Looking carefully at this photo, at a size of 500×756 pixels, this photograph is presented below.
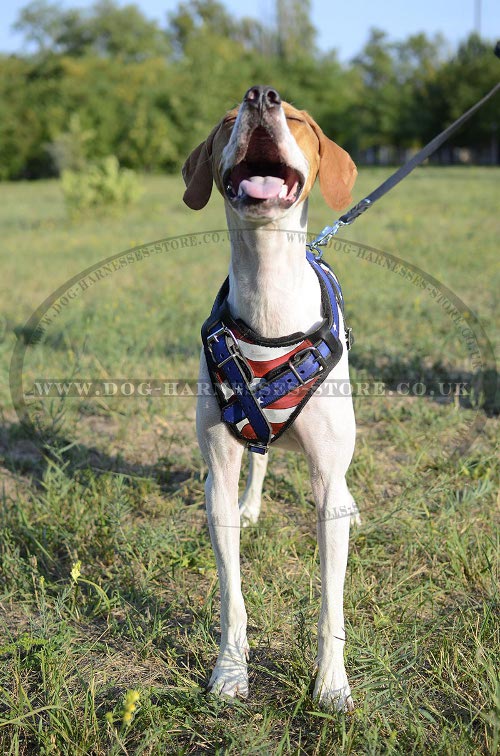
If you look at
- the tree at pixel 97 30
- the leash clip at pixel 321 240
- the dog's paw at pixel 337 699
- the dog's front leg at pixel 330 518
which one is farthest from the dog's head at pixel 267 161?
the tree at pixel 97 30

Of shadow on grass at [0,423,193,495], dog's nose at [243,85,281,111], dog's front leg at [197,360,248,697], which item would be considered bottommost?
shadow on grass at [0,423,193,495]

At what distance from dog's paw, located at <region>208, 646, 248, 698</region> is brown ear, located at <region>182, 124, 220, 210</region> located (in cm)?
138

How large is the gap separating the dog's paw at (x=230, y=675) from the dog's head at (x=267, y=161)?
128cm

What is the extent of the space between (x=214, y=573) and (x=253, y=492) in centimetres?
45

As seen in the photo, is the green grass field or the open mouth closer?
the open mouth

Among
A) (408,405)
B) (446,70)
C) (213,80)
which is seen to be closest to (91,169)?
(408,405)

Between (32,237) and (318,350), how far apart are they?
1084 centimetres

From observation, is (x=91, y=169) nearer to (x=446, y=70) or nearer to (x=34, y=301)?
(x=34, y=301)

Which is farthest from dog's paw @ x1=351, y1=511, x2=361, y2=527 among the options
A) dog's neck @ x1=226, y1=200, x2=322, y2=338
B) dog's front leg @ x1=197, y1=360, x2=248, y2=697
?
dog's neck @ x1=226, y1=200, x2=322, y2=338

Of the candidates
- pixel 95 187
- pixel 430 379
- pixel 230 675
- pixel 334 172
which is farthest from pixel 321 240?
pixel 95 187

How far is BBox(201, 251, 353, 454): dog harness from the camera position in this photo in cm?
195

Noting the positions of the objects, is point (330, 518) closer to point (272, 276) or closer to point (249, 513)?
point (272, 276)

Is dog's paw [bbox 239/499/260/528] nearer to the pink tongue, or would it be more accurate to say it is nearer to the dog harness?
the dog harness

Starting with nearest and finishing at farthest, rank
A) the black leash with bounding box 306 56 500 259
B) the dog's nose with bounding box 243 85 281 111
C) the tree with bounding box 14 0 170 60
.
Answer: the dog's nose with bounding box 243 85 281 111, the black leash with bounding box 306 56 500 259, the tree with bounding box 14 0 170 60
